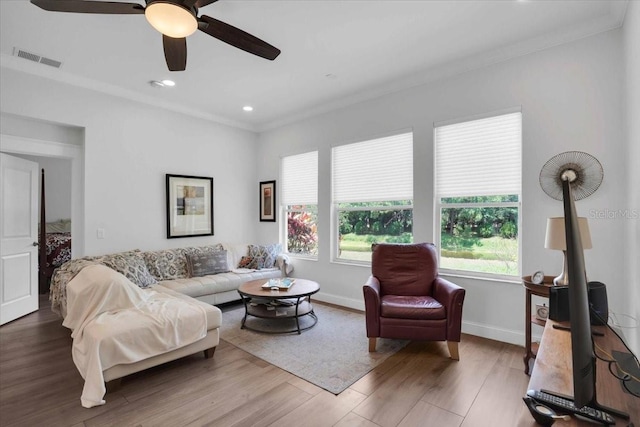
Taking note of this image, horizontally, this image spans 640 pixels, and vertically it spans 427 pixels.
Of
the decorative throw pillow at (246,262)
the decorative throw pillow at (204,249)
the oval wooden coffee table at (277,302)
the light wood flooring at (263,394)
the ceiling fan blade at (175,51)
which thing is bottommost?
the light wood flooring at (263,394)

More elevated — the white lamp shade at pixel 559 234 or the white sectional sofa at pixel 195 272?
the white lamp shade at pixel 559 234

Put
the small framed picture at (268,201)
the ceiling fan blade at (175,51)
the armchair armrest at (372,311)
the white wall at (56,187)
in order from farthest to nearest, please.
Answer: the white wall at (56,187)
the small framed picture at (268,201)
the armchair armrest at (372,311)
the ceiling fan blade at (175,51)

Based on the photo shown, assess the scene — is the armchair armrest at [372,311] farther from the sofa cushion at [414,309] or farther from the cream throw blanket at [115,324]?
the cream throw blanket at [115,324]

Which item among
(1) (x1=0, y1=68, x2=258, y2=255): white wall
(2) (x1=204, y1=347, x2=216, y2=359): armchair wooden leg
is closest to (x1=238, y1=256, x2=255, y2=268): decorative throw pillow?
(1) (x1=0, y1=68, x2=258, y2=255): white wall

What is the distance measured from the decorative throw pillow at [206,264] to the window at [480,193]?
308cm

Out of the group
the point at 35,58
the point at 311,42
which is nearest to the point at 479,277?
the point at 311,42

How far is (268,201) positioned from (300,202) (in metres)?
0.80

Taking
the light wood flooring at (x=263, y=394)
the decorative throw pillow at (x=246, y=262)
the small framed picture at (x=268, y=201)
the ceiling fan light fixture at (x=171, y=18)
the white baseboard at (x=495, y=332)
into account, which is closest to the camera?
the ceiling fan light fixture at (x=171, y=18)

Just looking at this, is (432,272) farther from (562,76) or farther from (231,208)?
(231,208)

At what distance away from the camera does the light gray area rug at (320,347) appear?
2548mm

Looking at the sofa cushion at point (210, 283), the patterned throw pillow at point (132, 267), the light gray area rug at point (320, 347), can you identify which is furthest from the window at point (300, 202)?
the patterned throw pillow at point (132, 267)

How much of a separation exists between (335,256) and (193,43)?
3.21 meters

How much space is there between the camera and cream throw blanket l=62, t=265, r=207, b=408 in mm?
2160

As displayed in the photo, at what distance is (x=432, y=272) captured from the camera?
3307 millimetres
